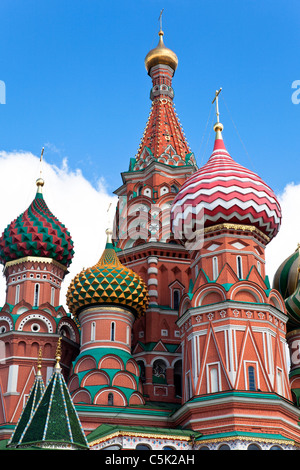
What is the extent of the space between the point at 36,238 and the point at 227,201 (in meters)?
7.09

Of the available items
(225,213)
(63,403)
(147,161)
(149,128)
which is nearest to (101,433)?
(63,403)

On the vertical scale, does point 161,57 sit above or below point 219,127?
above

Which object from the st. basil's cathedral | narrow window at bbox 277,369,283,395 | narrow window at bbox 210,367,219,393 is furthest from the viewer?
narrow window at bbox 277,369,283,395

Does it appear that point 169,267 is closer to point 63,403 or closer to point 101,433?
point 101,433

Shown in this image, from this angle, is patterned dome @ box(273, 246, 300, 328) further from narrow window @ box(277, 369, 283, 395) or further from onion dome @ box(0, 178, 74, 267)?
onion dome @ box(0, 178, 74, 267)

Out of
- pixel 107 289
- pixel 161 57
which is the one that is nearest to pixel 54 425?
pixel 107 289

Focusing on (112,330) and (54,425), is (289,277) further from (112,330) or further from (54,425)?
(54,425)

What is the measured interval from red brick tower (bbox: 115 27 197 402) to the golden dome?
0.05 meters

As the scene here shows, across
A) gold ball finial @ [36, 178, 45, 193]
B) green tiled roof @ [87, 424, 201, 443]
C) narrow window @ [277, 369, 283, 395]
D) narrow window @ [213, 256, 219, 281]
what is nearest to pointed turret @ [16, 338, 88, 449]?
green tiled roof @ [87, 424, 201, 443]

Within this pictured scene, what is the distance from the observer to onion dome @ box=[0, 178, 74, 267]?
27.7 m

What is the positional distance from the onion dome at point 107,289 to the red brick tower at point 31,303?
50.3 inches

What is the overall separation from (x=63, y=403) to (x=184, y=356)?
272 inches

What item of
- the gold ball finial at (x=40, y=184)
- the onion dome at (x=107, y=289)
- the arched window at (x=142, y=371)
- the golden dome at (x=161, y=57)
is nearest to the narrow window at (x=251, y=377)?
the onion dome at (x=107, y=289)

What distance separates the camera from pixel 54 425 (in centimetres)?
1777
